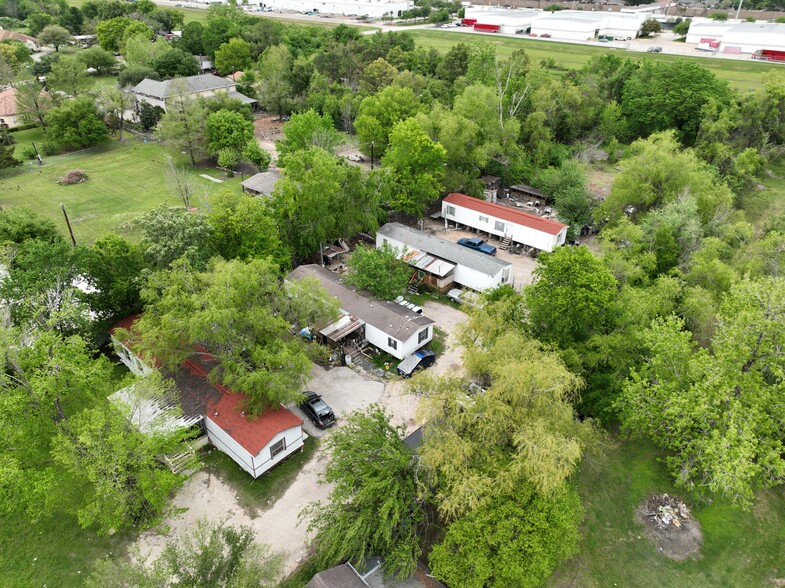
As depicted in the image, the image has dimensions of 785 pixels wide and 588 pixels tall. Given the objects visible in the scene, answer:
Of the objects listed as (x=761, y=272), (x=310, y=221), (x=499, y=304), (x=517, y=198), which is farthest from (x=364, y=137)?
(x=761, y=272)

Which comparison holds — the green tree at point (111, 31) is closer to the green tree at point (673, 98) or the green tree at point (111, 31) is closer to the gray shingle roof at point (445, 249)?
the gray shingle roof at point (445, 249)

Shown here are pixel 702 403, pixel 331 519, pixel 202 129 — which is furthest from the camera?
pixel 202 129

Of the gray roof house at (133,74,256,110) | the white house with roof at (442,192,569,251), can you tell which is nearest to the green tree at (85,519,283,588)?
the white house with roof at (442,192,569,251)

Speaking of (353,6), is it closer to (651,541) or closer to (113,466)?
(113,466)

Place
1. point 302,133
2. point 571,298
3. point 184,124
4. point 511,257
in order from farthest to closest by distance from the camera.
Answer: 1. point 184,124
2. point 302,133
3. point 511,257
4. point 571,298

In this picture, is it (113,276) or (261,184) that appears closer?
(113,276)

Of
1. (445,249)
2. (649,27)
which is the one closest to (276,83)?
(445,249)

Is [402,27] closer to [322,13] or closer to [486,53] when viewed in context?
[322,13]
